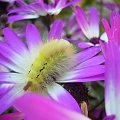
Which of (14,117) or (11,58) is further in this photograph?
(11,58)

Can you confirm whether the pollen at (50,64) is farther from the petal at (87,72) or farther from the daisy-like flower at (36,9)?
the daisy-like flower at (36,9)

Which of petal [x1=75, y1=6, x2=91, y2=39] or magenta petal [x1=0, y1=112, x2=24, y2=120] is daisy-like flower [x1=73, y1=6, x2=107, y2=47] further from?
magenta petal [x1=0, y1=112, x2=24, y2=120]

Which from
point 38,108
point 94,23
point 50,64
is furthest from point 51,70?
point 94,23

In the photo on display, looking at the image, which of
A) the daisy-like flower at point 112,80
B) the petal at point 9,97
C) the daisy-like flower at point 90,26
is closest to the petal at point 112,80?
the daisy-like flower at point 112,80

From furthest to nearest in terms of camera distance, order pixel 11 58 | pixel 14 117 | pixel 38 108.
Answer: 1. pixel 11 58
2. pixel 14 117
3. pixel 38 108

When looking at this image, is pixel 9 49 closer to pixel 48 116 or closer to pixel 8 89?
pixel 8 89

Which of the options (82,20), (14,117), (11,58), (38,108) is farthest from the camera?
(82,20)

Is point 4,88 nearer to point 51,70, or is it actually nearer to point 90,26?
point 51,70
